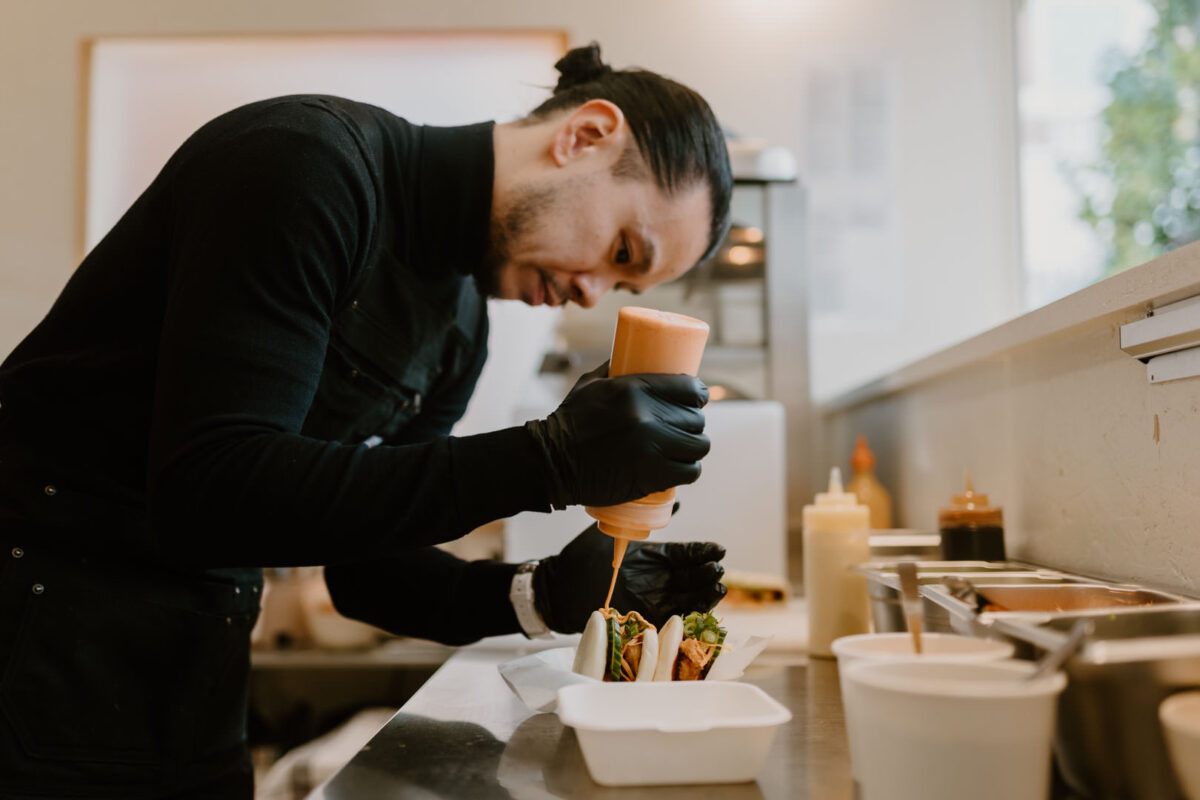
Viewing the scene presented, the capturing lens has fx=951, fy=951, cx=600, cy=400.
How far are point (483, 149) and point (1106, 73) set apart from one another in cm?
251

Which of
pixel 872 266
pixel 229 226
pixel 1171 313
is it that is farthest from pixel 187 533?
pixel 872 266

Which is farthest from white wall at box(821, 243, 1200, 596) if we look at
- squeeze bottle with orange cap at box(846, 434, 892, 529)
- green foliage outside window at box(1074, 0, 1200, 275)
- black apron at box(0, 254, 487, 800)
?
green foliage outside window at box(1074, 0, 1200, 275)

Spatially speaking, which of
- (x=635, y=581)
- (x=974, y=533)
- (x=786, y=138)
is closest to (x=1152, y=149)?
(x=786, y=138)

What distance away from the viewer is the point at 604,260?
125cm

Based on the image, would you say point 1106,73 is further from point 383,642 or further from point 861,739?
point 861,739

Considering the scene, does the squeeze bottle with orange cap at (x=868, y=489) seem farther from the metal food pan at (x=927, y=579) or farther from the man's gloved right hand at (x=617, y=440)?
the man's gloved right hand at (x=617, y=440)

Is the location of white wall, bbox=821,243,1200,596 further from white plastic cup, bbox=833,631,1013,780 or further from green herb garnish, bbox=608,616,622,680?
green herb garnish, bbox=608,616,622,680

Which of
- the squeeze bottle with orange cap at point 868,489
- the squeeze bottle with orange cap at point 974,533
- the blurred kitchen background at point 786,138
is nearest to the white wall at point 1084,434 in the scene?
the squeeze bottle with orange cap at point 974,533

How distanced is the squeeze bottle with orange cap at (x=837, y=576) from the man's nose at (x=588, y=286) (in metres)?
0.43

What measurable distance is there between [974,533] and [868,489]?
0.71 meters

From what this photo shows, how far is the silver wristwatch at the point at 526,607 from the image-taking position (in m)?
1.26

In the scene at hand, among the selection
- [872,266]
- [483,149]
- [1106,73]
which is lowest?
[483,149]

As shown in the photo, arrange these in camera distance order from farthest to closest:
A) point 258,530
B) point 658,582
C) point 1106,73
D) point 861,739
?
point 1106,73, point 658,582, point 258,530, point 861,739

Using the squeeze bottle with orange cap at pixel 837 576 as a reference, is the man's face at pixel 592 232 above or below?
above
